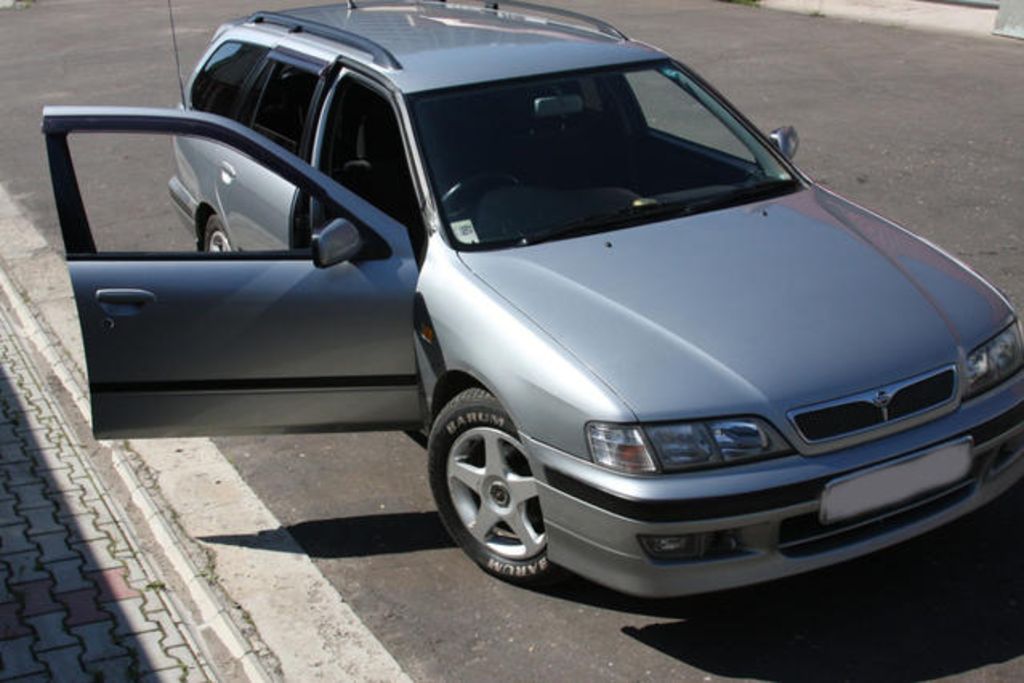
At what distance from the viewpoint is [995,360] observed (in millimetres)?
4668

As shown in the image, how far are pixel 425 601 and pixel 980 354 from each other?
2093 mm

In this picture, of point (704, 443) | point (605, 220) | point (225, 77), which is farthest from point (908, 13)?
point (704, 443)

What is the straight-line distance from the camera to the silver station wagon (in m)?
4.23

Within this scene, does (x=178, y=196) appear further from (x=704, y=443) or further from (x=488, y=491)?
(x=704, y=443)

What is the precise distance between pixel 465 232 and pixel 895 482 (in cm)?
182

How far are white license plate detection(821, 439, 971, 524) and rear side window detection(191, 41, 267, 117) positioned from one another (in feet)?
12.5

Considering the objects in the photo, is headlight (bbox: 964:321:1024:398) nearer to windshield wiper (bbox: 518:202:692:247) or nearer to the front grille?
the front grille

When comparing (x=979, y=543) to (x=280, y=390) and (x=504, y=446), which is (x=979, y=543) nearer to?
(x=504, y=446)

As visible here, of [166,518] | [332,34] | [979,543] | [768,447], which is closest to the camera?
[768,447]

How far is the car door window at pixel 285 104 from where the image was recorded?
20.2 ft

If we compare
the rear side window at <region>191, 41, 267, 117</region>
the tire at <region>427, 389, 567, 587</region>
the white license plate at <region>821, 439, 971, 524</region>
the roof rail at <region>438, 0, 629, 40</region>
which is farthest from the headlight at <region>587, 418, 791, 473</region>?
the rear side window at <region>191, 41, 267, 117</region>

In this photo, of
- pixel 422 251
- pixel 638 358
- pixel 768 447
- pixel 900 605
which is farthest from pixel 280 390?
pixel 900 605

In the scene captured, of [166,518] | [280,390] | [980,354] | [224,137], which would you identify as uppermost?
[224,137]

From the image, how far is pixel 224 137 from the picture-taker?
17.1ft
